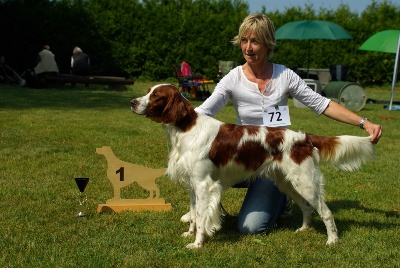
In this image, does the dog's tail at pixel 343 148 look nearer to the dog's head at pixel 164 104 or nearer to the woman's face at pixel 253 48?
the woman's face at pixel 253 48

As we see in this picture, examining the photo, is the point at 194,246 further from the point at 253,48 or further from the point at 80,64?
the point at 80,64

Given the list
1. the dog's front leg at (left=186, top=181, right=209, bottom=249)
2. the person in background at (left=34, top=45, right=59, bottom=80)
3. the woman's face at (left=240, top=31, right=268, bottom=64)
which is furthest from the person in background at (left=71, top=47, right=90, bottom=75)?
the dog's front leg at (left=186, top=181, right=209, bottom=249)

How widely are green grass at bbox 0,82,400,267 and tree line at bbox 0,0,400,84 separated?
43.4 ft

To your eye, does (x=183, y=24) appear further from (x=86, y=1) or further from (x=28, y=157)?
(x=28, y=157)

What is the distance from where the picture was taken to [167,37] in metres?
21.8

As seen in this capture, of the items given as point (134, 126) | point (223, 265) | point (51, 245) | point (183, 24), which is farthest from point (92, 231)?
point (183, 24)

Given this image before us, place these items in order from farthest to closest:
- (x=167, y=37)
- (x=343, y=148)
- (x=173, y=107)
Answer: (x=167, y=37)
(x=343, y=148)
(x=173, y=107)

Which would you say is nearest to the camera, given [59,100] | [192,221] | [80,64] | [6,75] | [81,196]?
[192,221]

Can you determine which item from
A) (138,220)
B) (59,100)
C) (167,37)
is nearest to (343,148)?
(138,220)

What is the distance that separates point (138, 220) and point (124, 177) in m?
0.38

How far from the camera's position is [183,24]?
21.9 m

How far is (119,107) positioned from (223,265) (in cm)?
907

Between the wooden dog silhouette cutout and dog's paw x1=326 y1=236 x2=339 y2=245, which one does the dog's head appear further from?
dog's paw x1=326 y1=236 x2=339 y2=245

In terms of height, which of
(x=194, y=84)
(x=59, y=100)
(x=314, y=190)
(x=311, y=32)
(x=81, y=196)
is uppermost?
(x=311, y=32)
